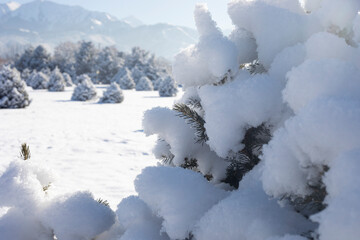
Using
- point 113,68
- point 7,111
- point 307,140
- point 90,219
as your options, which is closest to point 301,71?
point 307,140

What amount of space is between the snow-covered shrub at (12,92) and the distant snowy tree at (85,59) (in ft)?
119

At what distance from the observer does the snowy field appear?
17.7 ft

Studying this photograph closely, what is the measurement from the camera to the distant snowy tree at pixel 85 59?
50812mm

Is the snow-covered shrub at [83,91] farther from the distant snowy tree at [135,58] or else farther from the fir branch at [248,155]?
the distant snowy tree at [135,58]

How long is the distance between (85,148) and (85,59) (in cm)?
4649

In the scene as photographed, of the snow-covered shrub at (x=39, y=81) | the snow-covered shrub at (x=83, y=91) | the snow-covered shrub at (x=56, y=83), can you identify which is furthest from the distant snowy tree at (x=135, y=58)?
the snow-covered shrub at (x=83, y=91)

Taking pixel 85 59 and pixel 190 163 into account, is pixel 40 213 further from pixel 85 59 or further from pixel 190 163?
pixel 85 59

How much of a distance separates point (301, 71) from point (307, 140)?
0.23 meters

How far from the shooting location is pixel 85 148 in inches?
304

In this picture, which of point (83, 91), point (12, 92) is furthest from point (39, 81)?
point (12, 92)

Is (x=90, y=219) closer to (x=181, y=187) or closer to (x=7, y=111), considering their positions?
(x=181, y=187)

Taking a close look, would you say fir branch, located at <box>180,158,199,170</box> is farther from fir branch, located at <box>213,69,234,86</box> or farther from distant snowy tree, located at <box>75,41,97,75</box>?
distant snowy tree, located at <box>75,41,97,75</box>

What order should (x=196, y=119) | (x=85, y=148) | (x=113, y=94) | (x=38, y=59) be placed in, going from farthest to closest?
1. (x=38, y=59)
2. (x=113, y=94)
3. (x=85, y=148)
4. (x=196, y=119)

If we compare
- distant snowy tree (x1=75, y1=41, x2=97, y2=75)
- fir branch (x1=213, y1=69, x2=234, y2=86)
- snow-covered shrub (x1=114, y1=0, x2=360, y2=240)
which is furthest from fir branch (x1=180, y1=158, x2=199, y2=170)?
distant snowy tree (x1=75, y1=41, x2=97, y2=75)
